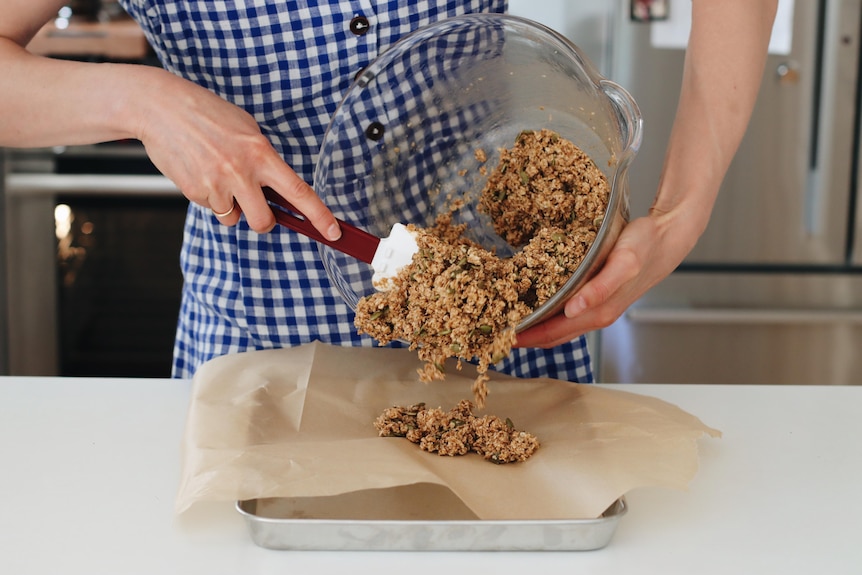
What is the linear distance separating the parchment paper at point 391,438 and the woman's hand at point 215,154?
0.54ft

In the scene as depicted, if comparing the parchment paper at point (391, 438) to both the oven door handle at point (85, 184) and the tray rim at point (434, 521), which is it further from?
the oven door handle at point (85, 184)

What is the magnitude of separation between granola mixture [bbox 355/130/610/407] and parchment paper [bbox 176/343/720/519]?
0.28 feet

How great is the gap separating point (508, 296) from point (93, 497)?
36cm

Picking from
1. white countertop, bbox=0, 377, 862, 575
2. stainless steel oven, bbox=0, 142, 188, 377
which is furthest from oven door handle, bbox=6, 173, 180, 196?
white countertop, bbox=0, 377, 862, 575

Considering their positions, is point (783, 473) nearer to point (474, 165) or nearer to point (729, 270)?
point (474, 165)

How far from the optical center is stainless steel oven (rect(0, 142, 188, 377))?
2156mm

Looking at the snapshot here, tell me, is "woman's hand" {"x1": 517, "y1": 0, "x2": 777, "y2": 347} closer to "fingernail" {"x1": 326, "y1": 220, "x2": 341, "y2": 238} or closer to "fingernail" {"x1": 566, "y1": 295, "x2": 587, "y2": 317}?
"fingernail" {"x1": 566, "y1": 295, "x2": 587, "y2": 317}

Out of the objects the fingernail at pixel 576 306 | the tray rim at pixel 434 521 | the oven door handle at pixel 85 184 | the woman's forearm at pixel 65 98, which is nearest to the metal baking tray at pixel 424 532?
the tray rim at pixel 434 521

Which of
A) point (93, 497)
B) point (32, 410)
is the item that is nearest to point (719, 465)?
point (93, 497)

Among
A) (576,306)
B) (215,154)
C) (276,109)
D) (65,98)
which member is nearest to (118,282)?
(276,109)

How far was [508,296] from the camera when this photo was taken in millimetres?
763

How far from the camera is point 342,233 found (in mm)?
765

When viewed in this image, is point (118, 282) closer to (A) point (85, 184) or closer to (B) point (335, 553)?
(A) point (85, 184)

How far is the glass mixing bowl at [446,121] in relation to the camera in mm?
821
